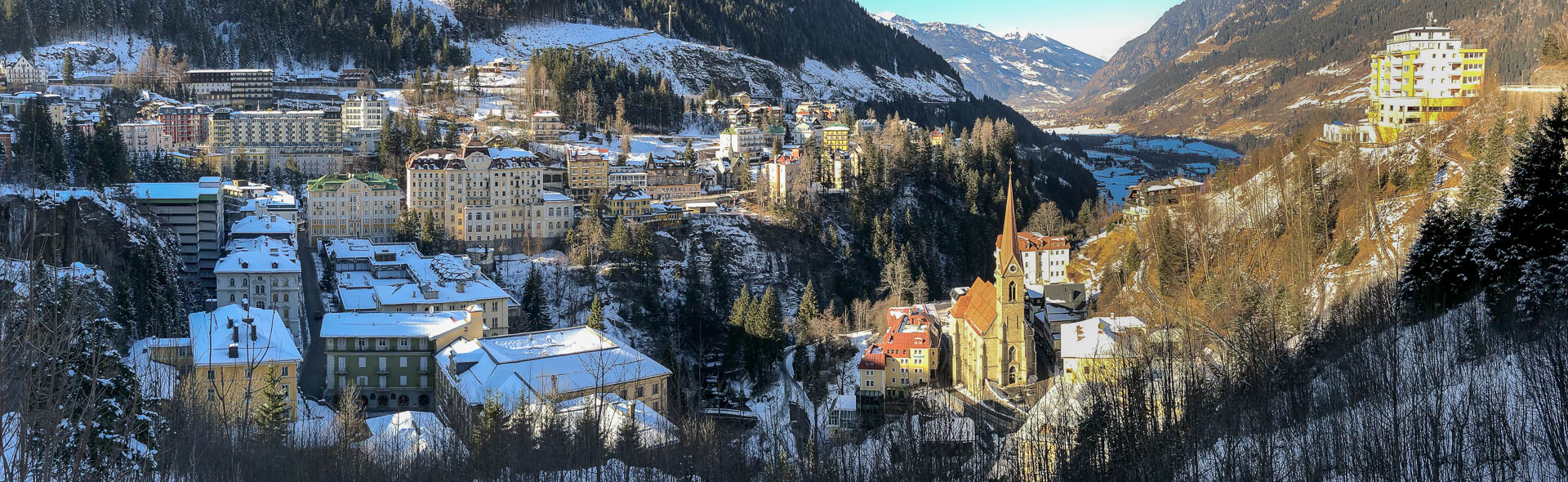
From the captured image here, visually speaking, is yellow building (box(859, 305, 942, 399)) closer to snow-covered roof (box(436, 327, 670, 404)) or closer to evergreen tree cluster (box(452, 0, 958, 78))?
snow-covered roof (box(436, 327, 670, 404))

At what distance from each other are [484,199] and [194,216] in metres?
16.6

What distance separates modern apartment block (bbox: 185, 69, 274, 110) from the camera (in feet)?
346

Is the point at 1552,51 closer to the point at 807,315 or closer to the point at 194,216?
the point at 807,315

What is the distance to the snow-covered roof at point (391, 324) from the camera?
147 feet

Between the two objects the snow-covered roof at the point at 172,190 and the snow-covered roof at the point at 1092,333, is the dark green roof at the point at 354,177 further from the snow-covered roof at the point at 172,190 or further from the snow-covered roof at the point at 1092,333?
the snow-covered roof at the point at 1092,333

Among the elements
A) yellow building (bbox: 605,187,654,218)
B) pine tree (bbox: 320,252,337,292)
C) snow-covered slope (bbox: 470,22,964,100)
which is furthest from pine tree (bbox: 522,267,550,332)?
snow-covered slope (bbox: 470,22,964,100)

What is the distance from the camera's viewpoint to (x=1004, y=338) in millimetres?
45969

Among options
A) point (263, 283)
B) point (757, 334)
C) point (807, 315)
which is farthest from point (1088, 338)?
point (263, 283)

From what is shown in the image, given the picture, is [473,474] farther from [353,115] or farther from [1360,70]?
[1360,70]

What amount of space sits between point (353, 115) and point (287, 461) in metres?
77.9

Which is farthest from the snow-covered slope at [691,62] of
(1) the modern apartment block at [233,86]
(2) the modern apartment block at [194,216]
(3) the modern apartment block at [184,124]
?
(2) the modern apartment block at [194,216]

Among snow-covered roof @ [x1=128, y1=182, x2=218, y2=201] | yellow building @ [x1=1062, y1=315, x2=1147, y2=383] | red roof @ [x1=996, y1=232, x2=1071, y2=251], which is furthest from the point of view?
red roof @ [x1=996, y1=232, x2=1071, y2=251]

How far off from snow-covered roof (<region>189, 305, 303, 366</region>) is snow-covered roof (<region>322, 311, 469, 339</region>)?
8.67 ft

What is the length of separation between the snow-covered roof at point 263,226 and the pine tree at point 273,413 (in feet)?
104
